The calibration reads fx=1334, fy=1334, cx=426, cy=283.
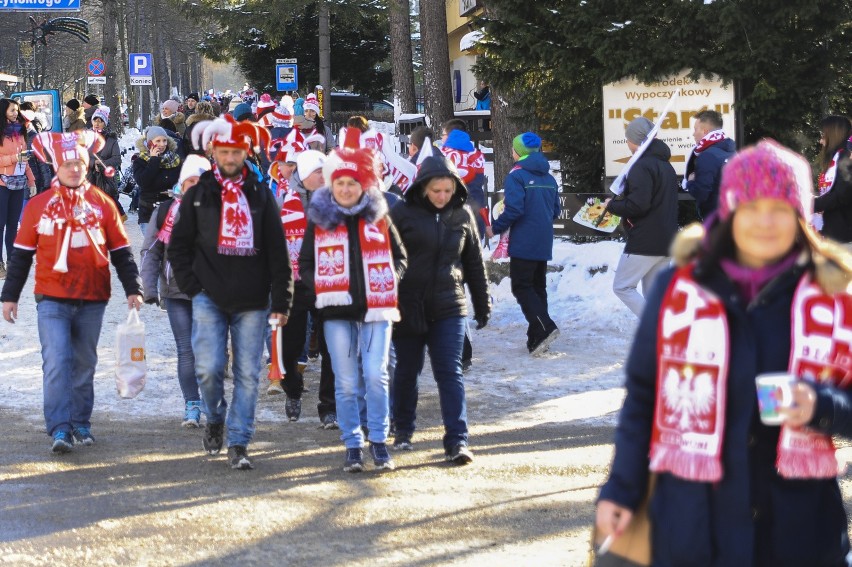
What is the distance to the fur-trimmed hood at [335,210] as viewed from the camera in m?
7.20

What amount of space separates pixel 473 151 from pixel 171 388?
3580mm

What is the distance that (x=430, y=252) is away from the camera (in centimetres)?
768

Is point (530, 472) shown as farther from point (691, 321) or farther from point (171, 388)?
point (691, 321)

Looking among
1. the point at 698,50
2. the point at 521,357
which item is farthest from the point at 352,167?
the point at 698,50

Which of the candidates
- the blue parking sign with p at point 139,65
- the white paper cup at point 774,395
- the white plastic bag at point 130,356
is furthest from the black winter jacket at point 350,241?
the blue parking sign with p at point 139,65

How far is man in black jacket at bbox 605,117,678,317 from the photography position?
32.4 feet

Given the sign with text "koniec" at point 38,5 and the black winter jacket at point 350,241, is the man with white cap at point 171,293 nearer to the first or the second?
Answer: the black winter jacket at point 350,241

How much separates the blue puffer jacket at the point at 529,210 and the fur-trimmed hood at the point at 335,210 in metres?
3.85

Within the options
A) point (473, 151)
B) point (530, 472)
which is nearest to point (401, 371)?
point (530, 472)

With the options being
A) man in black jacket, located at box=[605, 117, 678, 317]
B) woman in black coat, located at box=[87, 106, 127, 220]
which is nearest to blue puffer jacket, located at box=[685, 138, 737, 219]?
man in black jacket, located at box=[605, 117, 678, 317]

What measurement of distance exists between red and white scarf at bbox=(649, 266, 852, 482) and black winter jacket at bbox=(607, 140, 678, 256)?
673 centimetres

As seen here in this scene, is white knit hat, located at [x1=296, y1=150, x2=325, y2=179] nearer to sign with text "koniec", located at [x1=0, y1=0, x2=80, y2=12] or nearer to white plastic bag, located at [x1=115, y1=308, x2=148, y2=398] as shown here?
white plastic bag, located at [x1=115, y1=308, x2=148, y2=398]

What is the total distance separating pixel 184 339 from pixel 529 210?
11.5ft

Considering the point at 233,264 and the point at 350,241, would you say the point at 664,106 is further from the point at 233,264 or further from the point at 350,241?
the point at 233,264
